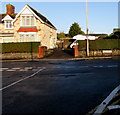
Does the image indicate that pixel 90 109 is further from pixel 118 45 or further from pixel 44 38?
pixel 44 38

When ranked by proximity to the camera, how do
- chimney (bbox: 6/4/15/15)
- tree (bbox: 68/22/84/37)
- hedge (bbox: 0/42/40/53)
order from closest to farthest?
hedge (bbox: 0/42/40/53), chimney (bbox: 6/4/15/15), tree (bbox: 68/22/84/37)

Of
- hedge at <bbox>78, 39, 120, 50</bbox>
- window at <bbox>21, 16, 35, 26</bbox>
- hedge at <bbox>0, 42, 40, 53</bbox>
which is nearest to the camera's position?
hedge at <bbox>78, 39, 120, 50</bbox>

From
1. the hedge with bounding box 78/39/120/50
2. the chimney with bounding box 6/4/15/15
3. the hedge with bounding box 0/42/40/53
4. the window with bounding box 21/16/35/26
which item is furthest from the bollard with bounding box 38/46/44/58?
the chimney with bounding box 6/4/15/15

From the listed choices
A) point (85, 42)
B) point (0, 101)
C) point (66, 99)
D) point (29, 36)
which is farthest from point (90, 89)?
point (29, 36)

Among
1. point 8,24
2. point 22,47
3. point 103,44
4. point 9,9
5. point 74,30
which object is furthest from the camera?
point 74,30

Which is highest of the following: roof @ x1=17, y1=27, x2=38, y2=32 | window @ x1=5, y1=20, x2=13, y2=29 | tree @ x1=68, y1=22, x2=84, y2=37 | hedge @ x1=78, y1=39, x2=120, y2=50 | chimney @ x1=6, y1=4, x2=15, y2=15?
chimney @ x1=6, y1=4, x2=15, y2=15

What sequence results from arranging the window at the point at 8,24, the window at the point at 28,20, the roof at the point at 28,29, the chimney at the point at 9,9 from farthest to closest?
the chimney at the point at 9,9 < the window at the point at 8,24 < the window at the point at 28,20 < the roof at the point at 28,29

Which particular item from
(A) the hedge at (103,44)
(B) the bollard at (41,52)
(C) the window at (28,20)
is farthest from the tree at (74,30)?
(A) the hedge at (103,44)

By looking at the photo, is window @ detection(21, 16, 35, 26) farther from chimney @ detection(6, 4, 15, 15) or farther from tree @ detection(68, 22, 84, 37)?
tree @ detection(68, 22, 84, 37)

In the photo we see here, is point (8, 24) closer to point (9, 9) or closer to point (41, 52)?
point (9, 9)

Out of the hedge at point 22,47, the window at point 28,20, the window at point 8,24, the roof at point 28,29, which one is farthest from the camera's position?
the window at point 8,24

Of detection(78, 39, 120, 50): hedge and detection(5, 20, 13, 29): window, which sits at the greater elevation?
detection(5, 20, 13, 29): window

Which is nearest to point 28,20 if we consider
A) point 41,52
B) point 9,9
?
point 41,52

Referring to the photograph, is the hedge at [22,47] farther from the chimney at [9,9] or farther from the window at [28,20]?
the chimney at [9,9]
